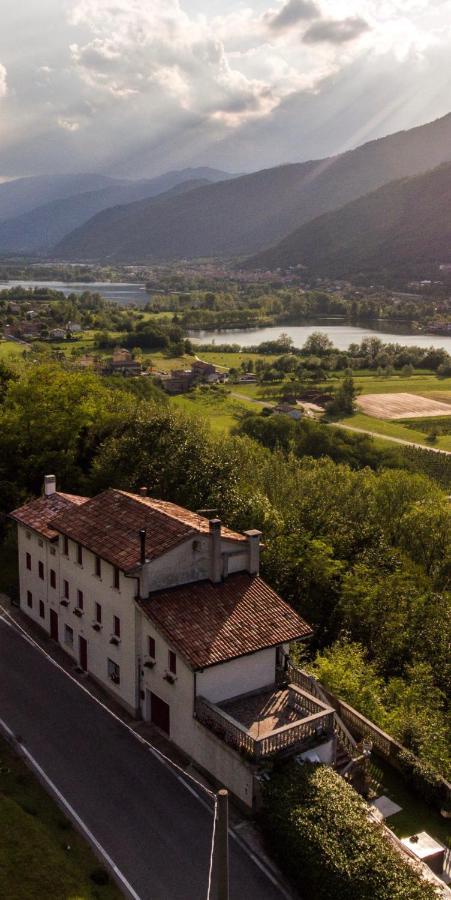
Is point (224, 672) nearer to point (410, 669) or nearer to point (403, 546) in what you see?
point (410, 669)

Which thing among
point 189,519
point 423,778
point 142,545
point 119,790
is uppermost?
point 142,545

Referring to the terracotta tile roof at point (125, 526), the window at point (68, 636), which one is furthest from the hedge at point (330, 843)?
the window at point (68, 636)

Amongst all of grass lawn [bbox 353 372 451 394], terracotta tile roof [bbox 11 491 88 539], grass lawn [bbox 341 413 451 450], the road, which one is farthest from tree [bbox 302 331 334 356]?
terracotta tile roof [bbox 11 491 88 539]

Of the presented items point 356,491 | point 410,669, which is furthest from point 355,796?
point 356,491

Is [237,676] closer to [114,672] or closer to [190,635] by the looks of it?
[190,635]

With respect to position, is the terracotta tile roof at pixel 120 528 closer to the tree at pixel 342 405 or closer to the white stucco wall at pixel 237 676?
the white stucco wall at pixel 237 676

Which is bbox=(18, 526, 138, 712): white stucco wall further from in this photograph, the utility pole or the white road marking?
the utility pole

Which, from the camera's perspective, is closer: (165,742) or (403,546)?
(165,742)

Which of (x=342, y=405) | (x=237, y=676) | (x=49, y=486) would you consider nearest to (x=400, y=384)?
(x=342, y=405)
